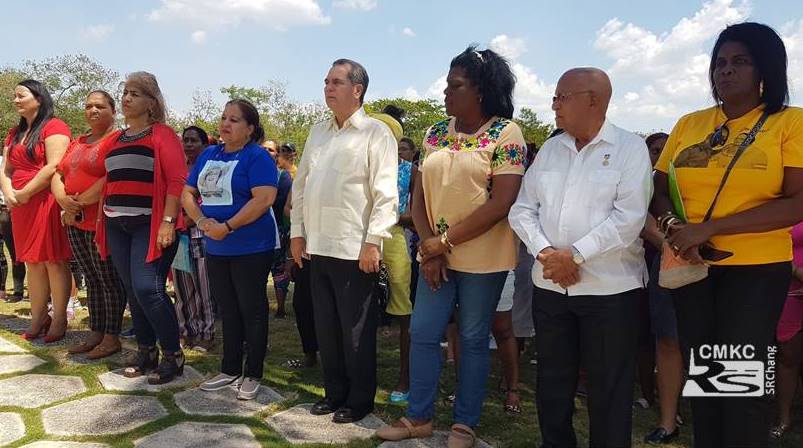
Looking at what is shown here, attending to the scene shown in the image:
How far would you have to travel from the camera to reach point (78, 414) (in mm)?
3281

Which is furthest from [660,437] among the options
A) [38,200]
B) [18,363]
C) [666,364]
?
[38,200]

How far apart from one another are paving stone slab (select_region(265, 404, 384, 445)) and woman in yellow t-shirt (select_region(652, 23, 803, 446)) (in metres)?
1.71

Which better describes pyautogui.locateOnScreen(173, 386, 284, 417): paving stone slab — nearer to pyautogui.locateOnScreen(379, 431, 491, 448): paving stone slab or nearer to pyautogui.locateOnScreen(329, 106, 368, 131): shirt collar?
pyautogui.locateOnScreen(379, 431, 491, 448): paving stone slab

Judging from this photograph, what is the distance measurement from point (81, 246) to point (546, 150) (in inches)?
148

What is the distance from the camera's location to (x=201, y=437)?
2988 mm

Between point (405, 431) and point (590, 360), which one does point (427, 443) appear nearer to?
point (405, 431)

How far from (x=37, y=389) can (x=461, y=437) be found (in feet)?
9.13

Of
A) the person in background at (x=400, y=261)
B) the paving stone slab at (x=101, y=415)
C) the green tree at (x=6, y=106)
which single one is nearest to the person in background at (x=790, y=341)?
the person in background at (x=400, y=261)

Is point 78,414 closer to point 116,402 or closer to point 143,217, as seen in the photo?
point 116,402

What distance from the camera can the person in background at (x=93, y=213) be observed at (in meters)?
4.18

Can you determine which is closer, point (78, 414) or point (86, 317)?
point (78, 414)

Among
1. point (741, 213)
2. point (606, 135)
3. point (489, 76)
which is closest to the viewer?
point (741, 213)

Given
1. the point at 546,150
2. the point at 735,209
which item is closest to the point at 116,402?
the point at 546,150

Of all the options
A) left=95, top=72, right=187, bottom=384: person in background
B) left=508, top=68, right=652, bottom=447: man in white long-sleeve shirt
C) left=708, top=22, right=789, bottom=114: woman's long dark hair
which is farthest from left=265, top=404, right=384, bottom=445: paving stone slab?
left=708, top=22, right=789, bottom=114: woman's long dark hair
